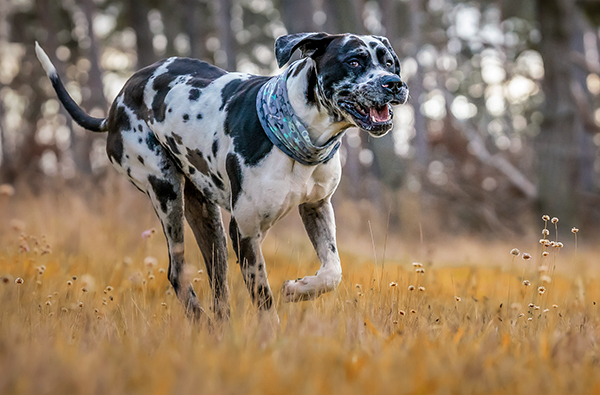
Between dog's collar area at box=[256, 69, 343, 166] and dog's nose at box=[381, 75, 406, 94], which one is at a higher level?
dog's nose at box=[381, 75, 406, 94]

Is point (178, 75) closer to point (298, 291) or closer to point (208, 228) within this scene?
point (208, 228)

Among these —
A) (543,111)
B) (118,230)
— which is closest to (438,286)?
(118,230)

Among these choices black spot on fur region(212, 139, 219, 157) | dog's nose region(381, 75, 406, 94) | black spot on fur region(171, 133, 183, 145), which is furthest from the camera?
black spot on fur region(171, 133, 183, 145)

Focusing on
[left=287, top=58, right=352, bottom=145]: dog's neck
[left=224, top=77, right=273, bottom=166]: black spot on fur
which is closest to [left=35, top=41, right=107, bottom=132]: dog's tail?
[left=224, top=77, right=273, bottom=166]: black spot on fur

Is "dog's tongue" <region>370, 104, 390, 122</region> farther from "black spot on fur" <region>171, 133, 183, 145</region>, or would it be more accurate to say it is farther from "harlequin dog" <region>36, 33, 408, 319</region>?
"black spot on fur" <region>171, 133, 183, 145</region>

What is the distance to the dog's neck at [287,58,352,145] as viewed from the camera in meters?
3.26

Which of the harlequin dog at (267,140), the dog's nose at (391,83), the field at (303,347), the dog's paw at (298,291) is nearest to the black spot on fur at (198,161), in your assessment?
the harlequin dog at (267,140)

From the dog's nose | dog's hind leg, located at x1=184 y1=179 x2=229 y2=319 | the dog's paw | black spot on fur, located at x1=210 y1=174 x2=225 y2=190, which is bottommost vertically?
the dog's paw

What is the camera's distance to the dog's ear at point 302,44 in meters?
3.26

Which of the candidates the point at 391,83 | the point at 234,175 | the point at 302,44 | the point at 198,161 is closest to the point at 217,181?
the point at 198,161

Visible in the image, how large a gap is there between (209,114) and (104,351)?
5.89 ft

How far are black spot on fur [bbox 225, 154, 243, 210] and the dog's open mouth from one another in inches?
26.8

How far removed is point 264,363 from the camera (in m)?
2.04

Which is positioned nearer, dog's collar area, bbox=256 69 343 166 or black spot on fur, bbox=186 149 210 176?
dog's collar area, bbox=256 69 343 166
